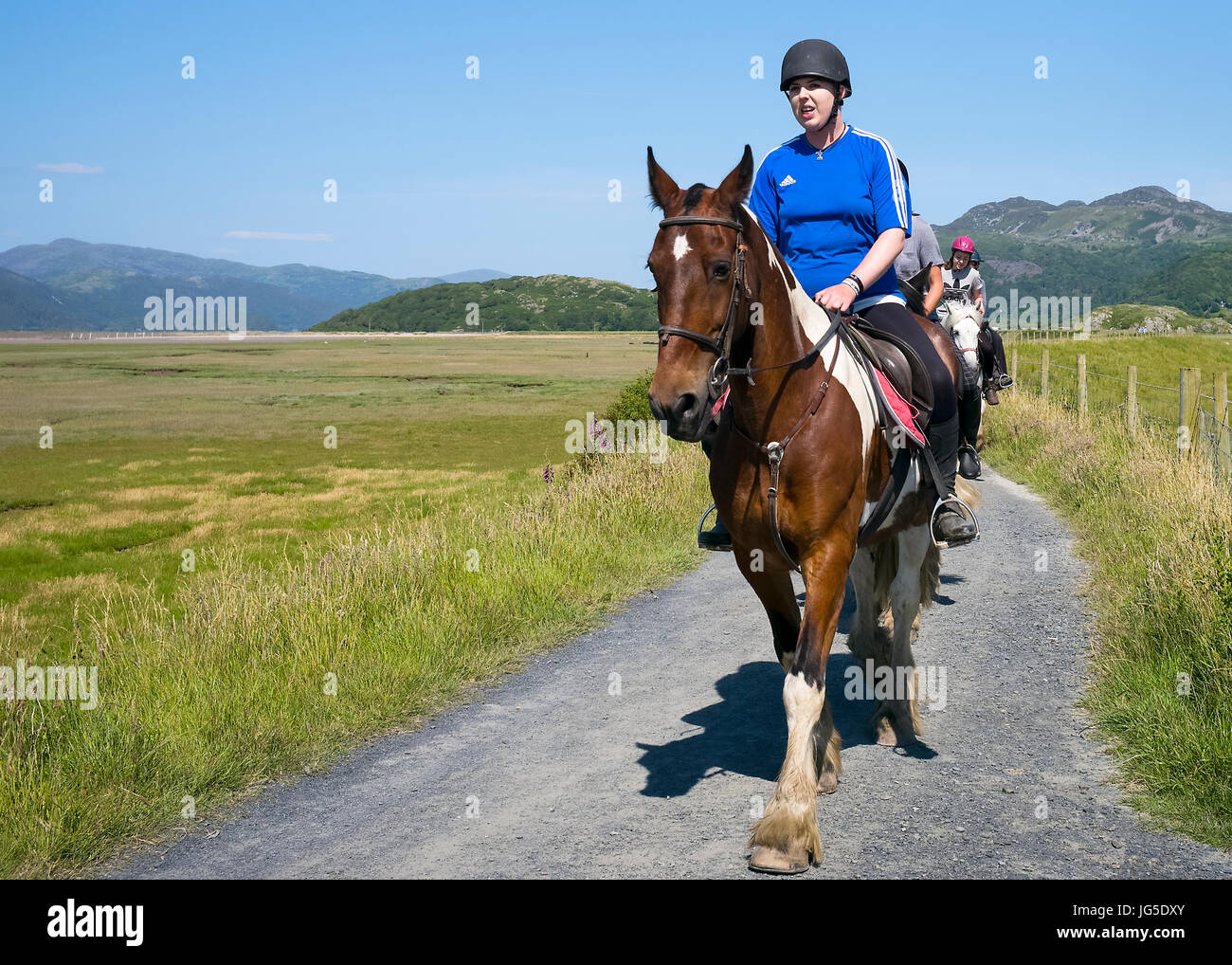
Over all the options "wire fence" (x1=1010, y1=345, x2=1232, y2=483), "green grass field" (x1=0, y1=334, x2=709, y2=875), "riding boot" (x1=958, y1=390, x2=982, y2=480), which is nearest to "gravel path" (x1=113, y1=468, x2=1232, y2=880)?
"green grass field" (x1=0, y1=334, x2=709, y2=875)

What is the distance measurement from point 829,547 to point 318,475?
83.7 ft

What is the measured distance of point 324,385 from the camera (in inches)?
2485

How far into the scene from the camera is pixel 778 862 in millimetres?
4090

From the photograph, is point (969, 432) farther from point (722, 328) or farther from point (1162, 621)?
point (722, 328)

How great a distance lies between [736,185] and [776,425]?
1079 mm

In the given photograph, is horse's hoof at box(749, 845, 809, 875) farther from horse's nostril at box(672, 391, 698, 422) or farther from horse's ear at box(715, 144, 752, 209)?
horse's ear at box(715, 144, 752, 209)

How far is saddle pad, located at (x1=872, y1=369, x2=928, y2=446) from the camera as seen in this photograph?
16.6ft

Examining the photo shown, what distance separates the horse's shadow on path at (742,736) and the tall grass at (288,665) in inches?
45.4

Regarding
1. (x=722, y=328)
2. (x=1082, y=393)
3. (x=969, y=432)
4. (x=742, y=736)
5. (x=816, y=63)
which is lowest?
(x=742, y=736)

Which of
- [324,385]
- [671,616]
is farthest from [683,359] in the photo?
[324,385]

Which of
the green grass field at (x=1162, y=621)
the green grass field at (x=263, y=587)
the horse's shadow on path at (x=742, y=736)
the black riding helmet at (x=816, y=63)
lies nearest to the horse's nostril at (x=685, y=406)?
the black riding helmet at (x=816, y=63)

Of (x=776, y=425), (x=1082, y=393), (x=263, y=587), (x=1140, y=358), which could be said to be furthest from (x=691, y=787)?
(x=1140, y=358)

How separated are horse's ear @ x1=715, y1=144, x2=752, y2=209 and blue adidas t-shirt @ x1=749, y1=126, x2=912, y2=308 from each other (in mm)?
1004
